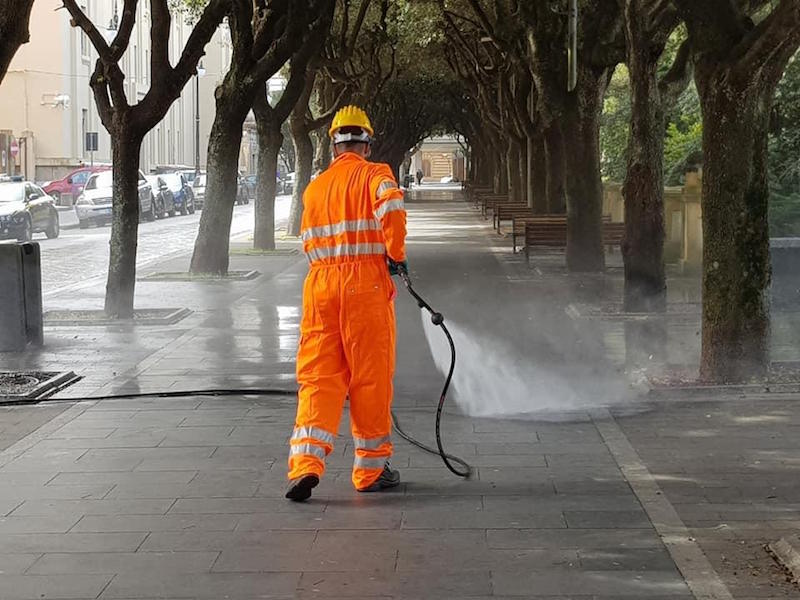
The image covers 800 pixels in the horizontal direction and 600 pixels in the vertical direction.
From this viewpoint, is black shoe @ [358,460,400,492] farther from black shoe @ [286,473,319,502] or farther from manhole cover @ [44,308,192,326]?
manhole cover @ [44,308,192,326]

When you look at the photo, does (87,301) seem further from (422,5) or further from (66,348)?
(422,5)

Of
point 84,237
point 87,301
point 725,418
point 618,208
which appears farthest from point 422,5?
point 725,418

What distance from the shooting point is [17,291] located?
468 inches

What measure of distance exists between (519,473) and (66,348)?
255 inches

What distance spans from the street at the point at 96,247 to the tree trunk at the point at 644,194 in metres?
8.01

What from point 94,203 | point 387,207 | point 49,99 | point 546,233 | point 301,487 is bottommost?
point 301,487

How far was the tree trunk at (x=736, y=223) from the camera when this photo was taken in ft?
31.5

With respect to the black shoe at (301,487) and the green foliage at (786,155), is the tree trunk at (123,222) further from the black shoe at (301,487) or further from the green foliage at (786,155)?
the green foliage at (786,155)

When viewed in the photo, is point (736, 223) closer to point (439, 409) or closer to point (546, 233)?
point (439, 409)

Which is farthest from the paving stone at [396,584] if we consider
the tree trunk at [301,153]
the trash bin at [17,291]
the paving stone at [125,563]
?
the tree trunk at [301,153]

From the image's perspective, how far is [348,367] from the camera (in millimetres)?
6629

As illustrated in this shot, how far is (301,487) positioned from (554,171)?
1861 cm

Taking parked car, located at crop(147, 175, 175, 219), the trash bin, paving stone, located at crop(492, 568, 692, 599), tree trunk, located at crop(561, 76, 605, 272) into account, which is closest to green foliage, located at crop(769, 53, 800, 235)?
tree trunk, located at crop(561, 76, 605, 272)

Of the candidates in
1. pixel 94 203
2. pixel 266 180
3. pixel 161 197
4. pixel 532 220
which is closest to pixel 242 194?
pixel 161 197
